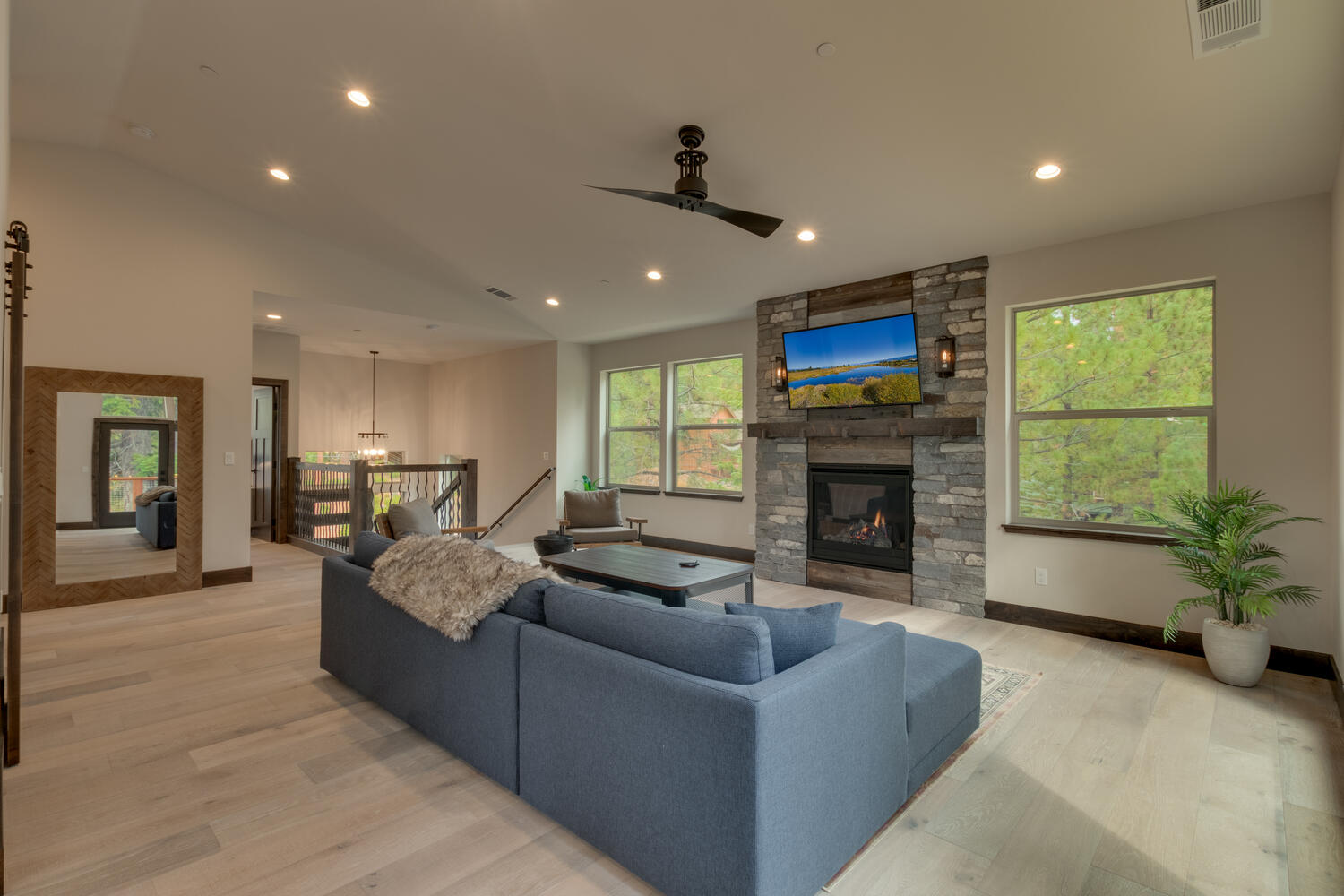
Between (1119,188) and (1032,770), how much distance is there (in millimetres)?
3266

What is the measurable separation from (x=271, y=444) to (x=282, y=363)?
1.02m

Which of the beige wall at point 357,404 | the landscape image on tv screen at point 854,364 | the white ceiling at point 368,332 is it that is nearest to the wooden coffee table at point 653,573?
the landscape image on tv screen at point 854,364

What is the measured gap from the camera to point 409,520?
4.94m

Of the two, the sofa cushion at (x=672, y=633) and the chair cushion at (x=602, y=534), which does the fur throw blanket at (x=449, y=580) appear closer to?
the sofa cushion at (x=672, y=633)

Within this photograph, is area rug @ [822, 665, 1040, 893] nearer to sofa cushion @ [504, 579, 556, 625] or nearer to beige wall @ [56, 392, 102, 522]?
sofa cushion @ [504, 579, 556, 625]

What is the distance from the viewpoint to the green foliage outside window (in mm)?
4086

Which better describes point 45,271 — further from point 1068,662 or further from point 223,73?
point 1068,662

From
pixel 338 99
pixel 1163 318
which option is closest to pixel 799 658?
pixel 1163 318

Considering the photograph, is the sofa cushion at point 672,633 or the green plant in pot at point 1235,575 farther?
the green plant in pot at point 1235,575

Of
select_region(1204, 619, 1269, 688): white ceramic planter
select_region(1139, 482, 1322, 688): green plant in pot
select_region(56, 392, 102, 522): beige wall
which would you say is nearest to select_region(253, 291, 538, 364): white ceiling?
select_region(56, 392, 102, 522): beige wall

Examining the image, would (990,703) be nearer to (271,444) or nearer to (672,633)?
(672,633)

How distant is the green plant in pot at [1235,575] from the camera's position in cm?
342

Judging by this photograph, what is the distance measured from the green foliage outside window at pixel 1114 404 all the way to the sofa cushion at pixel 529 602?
388cm

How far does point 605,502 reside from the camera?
22.6ft
